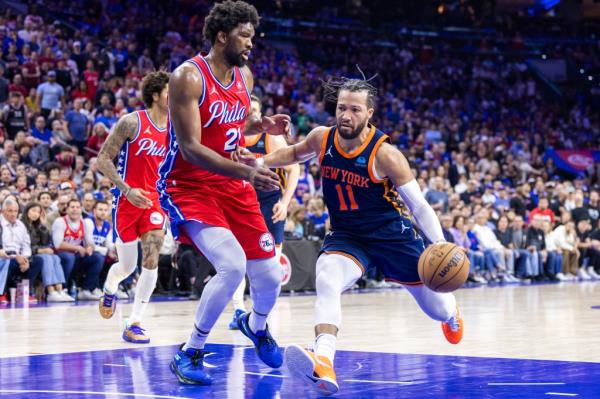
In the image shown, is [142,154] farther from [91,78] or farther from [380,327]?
[91,78]

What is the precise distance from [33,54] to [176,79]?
12775 mm

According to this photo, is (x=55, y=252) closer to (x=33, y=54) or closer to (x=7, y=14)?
(x=33, y=54)

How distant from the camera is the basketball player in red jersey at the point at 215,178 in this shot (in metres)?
5.72

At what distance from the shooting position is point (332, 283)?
564 cm

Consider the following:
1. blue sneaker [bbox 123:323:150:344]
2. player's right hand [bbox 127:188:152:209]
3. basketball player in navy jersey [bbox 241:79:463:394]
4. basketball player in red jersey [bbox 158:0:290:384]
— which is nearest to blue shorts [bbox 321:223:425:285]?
basketball player in navy jersey [bbox 241:79:463:394]

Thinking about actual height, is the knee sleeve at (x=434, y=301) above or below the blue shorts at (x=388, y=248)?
below

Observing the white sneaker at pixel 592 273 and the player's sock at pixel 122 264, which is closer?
the player's sock at pixel 122 264

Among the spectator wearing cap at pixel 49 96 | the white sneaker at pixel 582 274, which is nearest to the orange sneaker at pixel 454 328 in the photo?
the spectator wearing cap at pixel 49 96

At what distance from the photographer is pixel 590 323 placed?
379 inches

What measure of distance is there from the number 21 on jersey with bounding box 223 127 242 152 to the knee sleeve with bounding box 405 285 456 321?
144cm

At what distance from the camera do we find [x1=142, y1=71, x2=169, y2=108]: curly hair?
326 inches

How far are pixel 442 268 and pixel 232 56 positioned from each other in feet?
6.02

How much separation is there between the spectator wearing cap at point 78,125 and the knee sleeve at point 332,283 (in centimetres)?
1121

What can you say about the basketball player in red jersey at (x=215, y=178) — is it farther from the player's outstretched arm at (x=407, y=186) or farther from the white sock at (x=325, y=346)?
the player's outstretched arm at (x=407, y=186)
